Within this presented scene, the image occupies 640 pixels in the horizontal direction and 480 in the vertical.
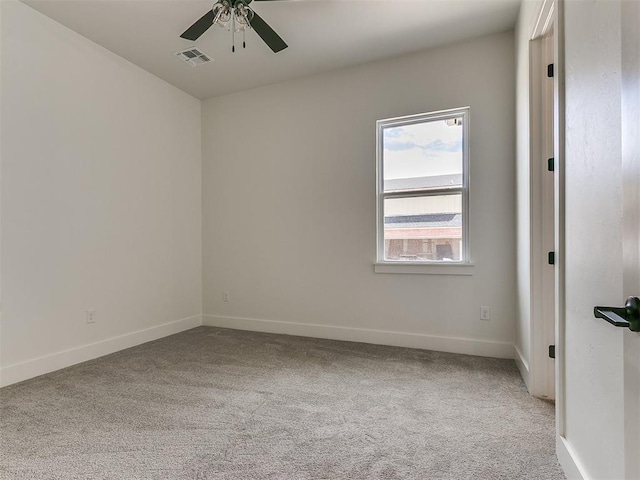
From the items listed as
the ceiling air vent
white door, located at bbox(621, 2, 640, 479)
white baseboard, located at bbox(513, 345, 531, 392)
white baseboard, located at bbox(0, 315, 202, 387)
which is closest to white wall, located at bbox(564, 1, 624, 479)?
white door, located at bbox(621, 2, 640, 479)

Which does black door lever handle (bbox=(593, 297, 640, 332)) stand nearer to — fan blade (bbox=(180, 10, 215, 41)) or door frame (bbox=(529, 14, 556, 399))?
door frame (bbox=(529, 14, 556, 399))

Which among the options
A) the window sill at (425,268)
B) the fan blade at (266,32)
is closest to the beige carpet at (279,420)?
the window sill at (425,268)

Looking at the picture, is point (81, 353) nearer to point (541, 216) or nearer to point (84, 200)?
point (84, 200)

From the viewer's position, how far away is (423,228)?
11.1 ft

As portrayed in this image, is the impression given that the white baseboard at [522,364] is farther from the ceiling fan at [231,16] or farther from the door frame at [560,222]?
the ceiling fan at [231,16]

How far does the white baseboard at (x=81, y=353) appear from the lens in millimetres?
2570

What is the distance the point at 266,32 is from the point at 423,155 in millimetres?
1803

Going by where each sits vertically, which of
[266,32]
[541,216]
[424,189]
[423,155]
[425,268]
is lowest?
[425,268]

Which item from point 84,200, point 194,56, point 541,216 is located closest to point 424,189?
→ point 541,216

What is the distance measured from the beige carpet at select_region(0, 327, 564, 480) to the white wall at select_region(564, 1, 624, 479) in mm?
430

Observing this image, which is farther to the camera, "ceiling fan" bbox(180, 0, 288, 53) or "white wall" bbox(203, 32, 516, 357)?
"white wall" bbox(203, 32, 516, 357)

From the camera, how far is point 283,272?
3.94m

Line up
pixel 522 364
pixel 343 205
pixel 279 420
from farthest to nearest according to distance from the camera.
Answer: pixel 343 205
pixel 522 364
pixel 279 420

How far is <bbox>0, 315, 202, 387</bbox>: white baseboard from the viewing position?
2.57 m
